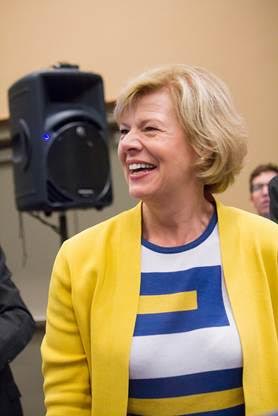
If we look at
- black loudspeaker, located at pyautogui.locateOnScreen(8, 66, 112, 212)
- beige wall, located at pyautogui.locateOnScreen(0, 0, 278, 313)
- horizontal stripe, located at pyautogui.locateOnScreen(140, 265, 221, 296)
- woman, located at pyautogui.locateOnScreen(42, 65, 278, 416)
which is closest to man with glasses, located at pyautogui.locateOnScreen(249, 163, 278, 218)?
beige wall, located at pyautogui.locateOnScreen(0, 0, 278, 313)

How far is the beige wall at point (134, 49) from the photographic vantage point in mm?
3404

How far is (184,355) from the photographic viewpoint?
139 cm

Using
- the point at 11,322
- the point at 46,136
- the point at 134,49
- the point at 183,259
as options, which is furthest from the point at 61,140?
the point at 134,49

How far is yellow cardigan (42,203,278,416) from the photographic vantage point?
1383 mm

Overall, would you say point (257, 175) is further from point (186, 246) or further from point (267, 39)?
point (186, 246)

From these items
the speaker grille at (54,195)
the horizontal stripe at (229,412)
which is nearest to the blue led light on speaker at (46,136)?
the speaker grille at (54,195)

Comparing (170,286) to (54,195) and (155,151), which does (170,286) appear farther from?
(54,195)

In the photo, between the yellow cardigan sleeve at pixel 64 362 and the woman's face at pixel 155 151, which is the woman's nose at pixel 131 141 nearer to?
the woman's face at pixel 155 151

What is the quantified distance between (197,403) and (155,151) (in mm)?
526

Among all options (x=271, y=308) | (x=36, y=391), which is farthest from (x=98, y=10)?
(x=271, y=308)

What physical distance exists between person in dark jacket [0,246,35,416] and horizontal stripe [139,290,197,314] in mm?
621

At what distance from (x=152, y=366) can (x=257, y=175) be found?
6.31 ft

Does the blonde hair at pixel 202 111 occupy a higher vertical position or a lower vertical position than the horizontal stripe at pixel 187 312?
higher

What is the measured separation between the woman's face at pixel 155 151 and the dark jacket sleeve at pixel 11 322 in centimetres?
69
